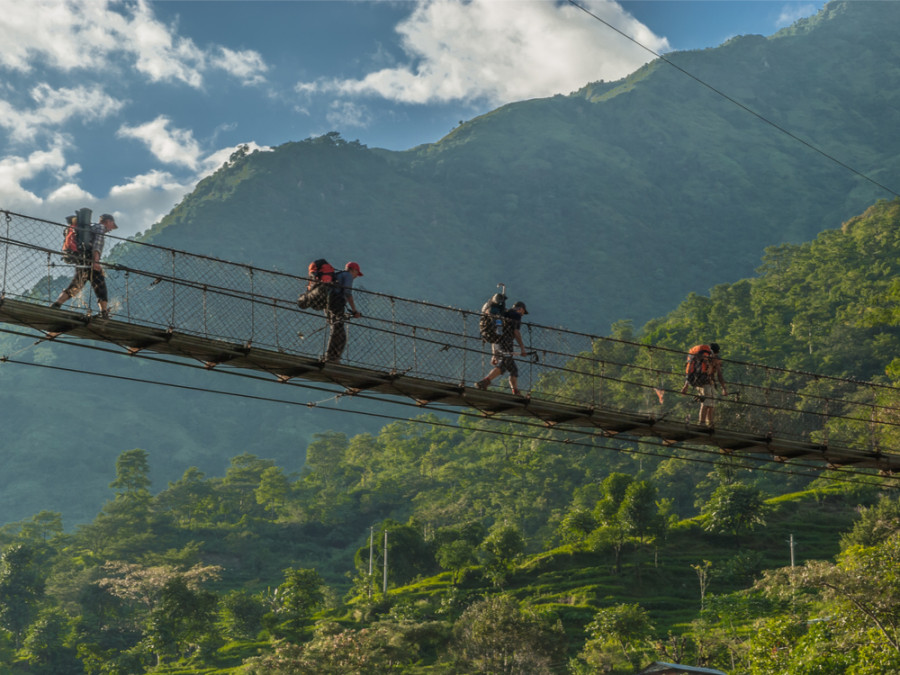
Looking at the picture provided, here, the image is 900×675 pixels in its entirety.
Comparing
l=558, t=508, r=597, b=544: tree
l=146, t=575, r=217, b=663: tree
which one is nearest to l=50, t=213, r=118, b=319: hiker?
l=146, t=575, r=217, b=663: tree

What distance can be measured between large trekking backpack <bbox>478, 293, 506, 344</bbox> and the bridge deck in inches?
45.0

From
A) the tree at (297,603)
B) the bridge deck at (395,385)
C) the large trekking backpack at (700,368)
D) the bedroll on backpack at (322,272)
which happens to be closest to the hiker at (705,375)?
the large trekking backpack at (700,368)

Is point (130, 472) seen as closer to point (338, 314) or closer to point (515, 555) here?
point (515, 555)

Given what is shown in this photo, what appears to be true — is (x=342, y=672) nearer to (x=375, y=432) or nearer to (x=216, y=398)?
(x=375, y=432)

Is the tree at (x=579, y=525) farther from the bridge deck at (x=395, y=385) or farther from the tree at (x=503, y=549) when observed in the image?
the bridge deck at (x=395, y=385)

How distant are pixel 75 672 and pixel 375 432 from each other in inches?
4518

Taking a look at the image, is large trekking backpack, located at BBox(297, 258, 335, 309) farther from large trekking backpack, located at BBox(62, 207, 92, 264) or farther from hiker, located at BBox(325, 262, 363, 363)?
large trekking backpack, located at BBox(62, 207, 92, 264)

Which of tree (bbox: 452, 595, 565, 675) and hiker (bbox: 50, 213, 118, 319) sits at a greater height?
hiker (bbox: 50, 213, 118, 319)

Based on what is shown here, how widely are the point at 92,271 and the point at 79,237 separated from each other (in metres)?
0.41

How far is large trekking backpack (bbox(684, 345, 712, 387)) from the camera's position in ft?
47.4

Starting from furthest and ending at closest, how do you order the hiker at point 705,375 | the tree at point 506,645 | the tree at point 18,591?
the tree at point 18,591, the tree at point 506,645, the hiker at point 705,375


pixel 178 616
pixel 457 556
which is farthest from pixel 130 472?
pixel 457 556

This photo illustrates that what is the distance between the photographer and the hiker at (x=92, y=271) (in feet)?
33.1

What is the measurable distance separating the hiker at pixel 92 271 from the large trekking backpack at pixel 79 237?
0.02m
